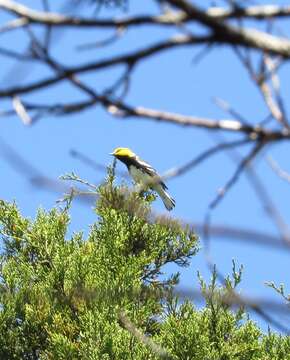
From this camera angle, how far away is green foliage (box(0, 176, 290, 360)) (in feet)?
24.6

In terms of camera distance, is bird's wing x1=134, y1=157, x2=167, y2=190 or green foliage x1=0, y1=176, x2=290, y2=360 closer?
green foliage x1=0, y1=176, x2=290, y2=360

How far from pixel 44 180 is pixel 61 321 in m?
6.59

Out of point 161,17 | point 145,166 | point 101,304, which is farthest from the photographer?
point 145,166

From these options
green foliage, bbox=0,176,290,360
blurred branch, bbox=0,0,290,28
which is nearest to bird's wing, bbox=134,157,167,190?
green foliage, bbox=0,176,290,360

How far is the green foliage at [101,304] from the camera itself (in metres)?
7.49

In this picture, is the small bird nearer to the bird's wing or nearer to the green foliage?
the bird's wing

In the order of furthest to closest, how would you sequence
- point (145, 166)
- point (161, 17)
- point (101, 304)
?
point (145, 166), point (101, 304), point (161, 17)

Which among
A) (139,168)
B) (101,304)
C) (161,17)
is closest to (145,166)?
(139,168)

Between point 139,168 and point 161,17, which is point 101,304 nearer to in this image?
point 139,168

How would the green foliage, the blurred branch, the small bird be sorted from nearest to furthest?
the blurred branch
the green foliage
the small bird

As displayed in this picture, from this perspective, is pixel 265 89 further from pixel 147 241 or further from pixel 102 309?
pixel 147 241

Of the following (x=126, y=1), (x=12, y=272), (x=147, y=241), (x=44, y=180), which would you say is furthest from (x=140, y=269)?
(x=44, y=180)

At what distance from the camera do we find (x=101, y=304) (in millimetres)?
7746

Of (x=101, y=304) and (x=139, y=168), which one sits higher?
(x=139, y=168)
